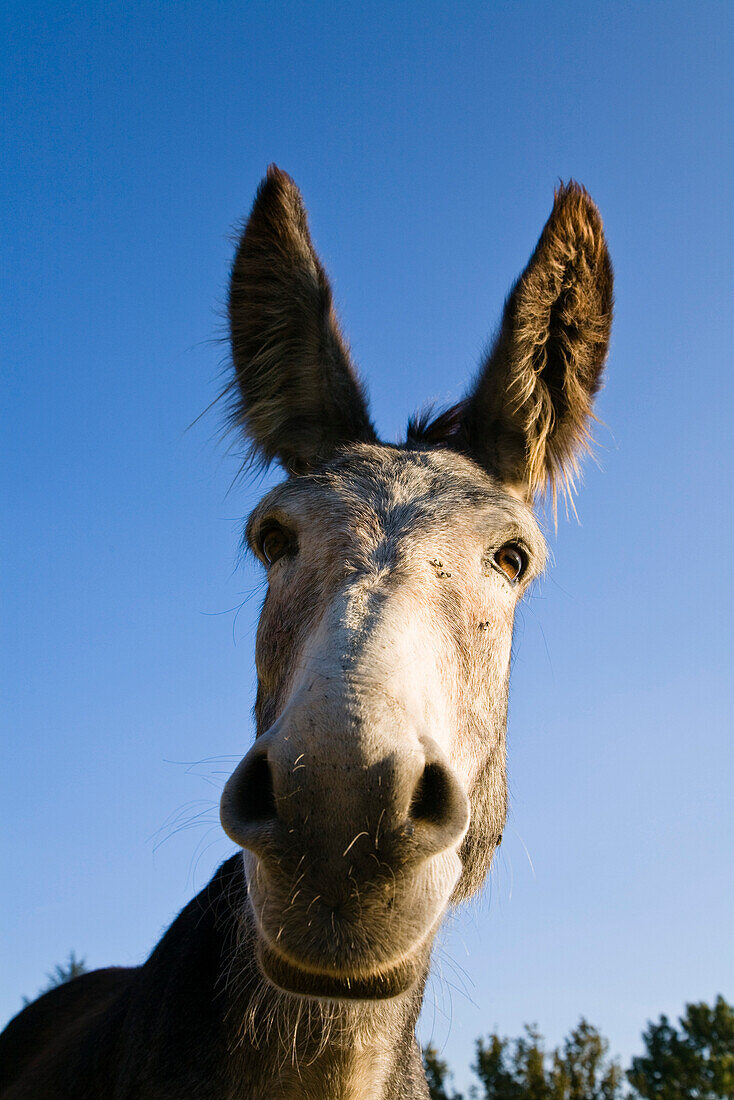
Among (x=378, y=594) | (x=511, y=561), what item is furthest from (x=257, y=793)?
(x=511, y=561)

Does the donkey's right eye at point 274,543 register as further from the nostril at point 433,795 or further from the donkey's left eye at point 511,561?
the nostril at point 433,795

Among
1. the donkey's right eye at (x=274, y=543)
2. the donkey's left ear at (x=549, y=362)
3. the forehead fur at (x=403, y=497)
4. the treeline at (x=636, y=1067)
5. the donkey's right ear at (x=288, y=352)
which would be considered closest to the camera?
the forehead fur at (x=403, y=497)

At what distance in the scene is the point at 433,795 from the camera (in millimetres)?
1887

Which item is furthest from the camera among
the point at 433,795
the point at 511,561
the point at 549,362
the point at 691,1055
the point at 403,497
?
the point at 691,1055

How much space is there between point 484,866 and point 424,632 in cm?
133

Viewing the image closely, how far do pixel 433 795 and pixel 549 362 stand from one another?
3.05 meters

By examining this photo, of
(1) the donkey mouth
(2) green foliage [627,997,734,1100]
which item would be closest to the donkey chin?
(1) the donkey mouth

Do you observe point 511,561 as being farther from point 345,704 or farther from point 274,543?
point 345,704

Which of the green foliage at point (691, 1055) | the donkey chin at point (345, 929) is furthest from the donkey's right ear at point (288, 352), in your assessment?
the green foliage at point (691, 1055)

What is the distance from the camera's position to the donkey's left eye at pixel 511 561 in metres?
3.21

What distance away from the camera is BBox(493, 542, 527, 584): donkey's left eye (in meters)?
3.21

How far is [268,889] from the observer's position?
1.77 m

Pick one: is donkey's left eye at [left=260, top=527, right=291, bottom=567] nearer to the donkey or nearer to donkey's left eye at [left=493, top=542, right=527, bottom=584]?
the donkey

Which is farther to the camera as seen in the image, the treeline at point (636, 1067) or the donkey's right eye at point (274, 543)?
the treeline at point (636, 1067)
